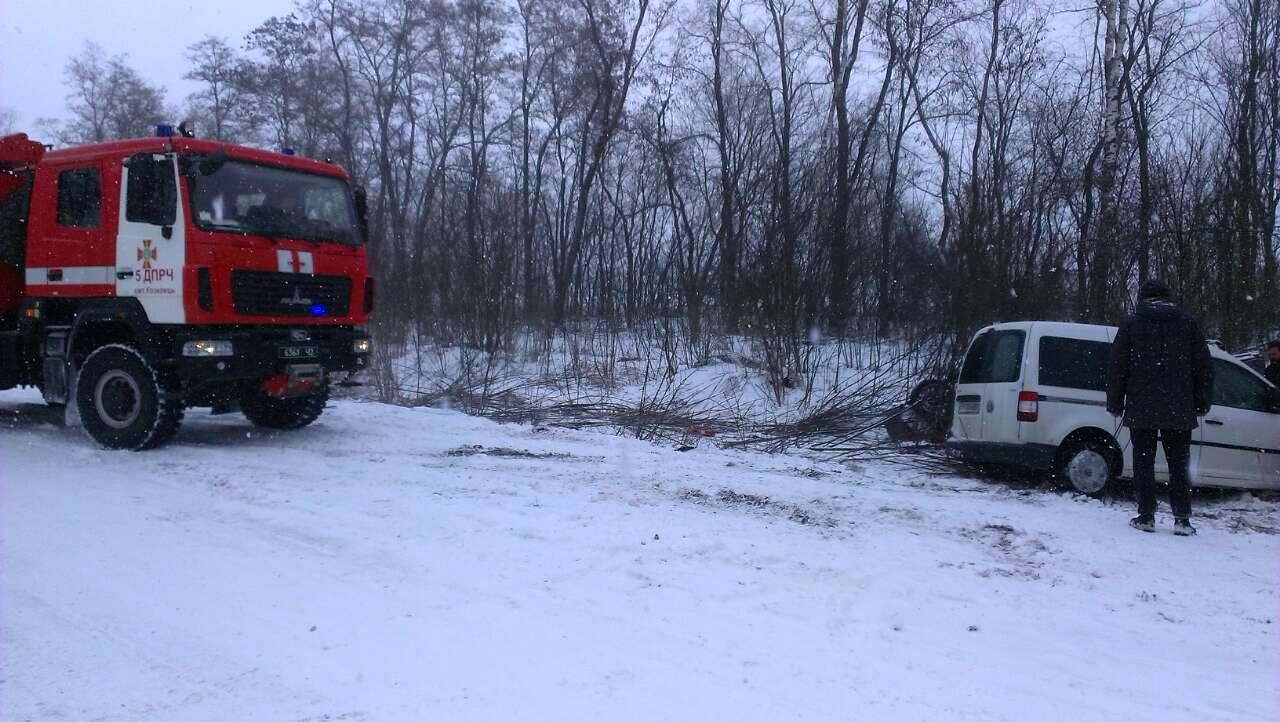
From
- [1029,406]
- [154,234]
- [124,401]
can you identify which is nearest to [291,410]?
[124,401]

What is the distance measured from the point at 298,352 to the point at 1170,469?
7764 millimetres

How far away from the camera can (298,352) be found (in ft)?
29.3

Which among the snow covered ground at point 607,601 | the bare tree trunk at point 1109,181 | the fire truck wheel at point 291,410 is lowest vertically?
the snow covered ground at point 607,601

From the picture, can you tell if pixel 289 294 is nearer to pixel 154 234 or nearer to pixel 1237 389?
pixel 154 234

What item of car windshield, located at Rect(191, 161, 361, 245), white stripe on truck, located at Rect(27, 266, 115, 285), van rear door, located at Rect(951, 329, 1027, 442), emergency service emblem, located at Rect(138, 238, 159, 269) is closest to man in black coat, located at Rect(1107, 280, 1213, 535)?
van rear door, located at Rect(951, 329, 1027, 442)

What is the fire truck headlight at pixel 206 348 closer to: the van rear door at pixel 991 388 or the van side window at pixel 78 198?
the van side window at pixel 78 198

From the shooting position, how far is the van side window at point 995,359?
324 inches

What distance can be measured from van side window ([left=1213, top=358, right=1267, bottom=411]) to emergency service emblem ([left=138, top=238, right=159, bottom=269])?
9.80 meters

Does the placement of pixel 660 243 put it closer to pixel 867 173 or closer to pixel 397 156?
pixel 867 173

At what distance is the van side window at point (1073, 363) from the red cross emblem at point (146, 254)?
328 inches

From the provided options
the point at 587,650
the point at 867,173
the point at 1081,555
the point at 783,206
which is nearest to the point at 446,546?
the point at 587,650

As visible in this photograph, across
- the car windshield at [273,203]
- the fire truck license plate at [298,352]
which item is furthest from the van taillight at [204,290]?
the fire truck license plate at [298,352]

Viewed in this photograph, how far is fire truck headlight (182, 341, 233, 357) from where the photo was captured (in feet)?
27.3

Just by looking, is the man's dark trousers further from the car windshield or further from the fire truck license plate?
the car windshield
